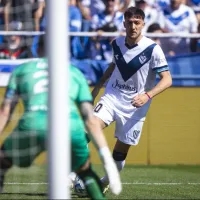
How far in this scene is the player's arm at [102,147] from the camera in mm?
6664

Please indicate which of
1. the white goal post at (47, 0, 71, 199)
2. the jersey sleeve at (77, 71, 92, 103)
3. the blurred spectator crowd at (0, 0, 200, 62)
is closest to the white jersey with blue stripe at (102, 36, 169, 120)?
the blurred spectator crowd at (0, 0, 200, 62)

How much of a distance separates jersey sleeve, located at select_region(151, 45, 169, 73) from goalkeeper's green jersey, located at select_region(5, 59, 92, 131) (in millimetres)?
3117

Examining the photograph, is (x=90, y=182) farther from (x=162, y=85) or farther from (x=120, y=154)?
(x=120, y=154)

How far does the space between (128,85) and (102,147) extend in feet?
12.2

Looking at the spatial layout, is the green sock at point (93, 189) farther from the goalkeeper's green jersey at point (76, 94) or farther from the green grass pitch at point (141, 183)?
the green grass pitch at point (141, 183)

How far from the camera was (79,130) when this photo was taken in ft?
23.5

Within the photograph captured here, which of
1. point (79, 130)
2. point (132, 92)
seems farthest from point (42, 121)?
point (132, 92)

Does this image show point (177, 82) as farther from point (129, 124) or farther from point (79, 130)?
point (79, 130)

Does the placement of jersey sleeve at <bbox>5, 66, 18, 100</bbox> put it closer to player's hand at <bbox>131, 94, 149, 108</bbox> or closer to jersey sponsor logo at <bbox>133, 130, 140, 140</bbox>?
player's hand at <bbox>131, 94, 149, 108</bbox>

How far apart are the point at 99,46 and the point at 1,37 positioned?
5.75 ft

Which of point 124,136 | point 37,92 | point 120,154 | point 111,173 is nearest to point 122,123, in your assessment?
point 124,136

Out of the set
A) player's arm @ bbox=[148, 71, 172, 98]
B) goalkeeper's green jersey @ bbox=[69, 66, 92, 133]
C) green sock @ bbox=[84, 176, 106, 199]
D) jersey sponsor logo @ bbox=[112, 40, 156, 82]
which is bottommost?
green sock @ bbox=[84, 176, 106, 199]

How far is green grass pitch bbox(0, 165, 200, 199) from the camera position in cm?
984

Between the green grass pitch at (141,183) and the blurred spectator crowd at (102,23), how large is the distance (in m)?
2.01
